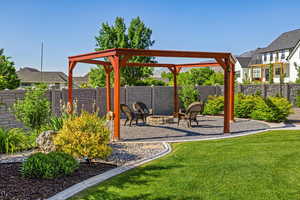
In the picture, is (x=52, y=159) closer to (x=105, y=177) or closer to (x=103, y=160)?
(x=105, y=177)

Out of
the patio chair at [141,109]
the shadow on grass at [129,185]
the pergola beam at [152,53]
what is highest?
the pergola beam at [152,53]

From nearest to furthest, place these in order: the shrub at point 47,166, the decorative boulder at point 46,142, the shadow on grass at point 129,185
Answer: the shadow on grass at point 129,185 → the shrub at point 47,166 → the decorative boulder at point 46,142

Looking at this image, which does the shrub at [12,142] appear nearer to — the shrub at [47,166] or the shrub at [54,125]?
A: the shrub at [54,125]

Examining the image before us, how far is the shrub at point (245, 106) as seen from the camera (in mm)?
14352

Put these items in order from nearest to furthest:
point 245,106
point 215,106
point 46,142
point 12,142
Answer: point 46,142, point 12,142, point 245,106, point 215,106

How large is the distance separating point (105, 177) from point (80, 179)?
0.42 meters

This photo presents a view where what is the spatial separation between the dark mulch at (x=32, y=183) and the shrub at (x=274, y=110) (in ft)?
30.2

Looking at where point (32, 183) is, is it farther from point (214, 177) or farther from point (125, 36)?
point (125, 36)

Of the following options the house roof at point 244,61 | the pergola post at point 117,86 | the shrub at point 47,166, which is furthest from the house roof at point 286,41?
the shrub at point 47,166

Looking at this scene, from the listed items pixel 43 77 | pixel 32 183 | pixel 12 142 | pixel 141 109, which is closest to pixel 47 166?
pixel 32 183

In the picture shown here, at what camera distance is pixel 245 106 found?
1445 centimetres

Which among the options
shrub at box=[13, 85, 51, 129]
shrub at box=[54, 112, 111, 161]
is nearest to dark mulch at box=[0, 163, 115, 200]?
shrub at box=[54, 112, 111, 161]

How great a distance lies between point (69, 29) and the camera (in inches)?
766

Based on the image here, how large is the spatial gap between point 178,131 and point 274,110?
15.7 feet
